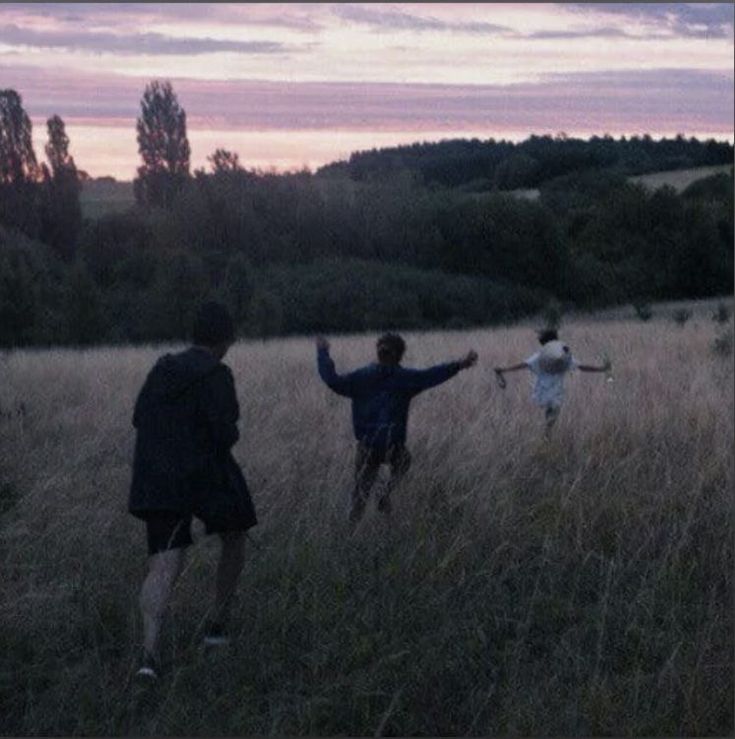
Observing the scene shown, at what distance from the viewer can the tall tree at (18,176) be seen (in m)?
15.9

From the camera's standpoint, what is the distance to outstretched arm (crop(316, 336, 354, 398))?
791cm

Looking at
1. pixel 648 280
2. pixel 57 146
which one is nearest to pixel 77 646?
pixel 57 146

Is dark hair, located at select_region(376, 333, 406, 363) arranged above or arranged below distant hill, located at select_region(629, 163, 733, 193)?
below

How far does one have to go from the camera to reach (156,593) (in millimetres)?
5992

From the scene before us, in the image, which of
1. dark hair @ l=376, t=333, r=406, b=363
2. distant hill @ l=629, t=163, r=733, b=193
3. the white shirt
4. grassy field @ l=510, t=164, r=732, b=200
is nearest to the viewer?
dark hair @ l=376, t=333, r=406, b=363

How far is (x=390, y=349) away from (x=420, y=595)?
2010 mm

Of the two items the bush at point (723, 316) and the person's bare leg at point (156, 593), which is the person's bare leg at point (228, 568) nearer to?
the person's bare leg at point (156, 593)

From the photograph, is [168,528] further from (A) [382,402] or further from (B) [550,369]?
(B) [550,369]

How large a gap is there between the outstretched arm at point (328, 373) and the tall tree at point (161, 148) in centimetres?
484

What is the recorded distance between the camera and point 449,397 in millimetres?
15695

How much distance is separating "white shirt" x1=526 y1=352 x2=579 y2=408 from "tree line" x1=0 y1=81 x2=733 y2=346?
433 cm

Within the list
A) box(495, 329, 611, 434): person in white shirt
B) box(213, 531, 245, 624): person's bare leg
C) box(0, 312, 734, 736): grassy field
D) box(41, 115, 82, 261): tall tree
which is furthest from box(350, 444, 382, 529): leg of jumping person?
box(41, 115, 82, 261): tall tree

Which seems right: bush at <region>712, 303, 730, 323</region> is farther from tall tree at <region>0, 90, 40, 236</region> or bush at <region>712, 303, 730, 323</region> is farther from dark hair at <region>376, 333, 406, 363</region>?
dark hair at <region>376, 333, 406, 363</region>

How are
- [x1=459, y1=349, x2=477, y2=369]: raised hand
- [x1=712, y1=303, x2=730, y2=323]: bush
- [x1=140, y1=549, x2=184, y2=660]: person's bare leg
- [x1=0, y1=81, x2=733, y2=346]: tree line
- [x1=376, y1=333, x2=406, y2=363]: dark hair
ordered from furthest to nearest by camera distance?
[x1=712, y1=303, x2=730, y2=323]: bush < [x1=0, y1=81, x2=733, y2=346]: tree line < [x1=376, y1=333, x2=406, y2=363]: dark hair < [x1=459, y1=349, x2=477, y2=369]: raised hand < [x1=140, y1=549, x2=184, y2=660]: person's bare leg
